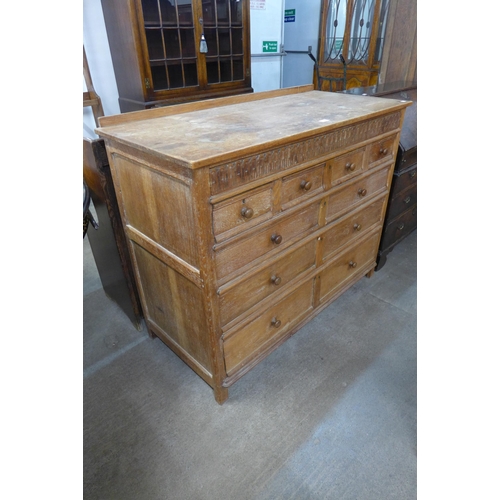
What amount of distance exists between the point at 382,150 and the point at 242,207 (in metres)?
0.95

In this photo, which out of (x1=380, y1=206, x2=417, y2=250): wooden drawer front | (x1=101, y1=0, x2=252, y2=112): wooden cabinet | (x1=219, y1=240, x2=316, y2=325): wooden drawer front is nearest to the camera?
(x1=219, y1=240, x2=316, y2=325): wooden drawer front

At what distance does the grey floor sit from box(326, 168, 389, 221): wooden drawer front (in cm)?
66

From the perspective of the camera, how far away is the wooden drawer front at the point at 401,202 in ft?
6.93

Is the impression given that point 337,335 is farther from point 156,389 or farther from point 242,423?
point 156,389

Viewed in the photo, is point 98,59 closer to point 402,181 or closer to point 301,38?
point 402,181

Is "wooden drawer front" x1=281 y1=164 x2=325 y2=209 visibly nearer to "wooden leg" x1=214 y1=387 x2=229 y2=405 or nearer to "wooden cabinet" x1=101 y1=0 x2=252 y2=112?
"wooden leg" x1=214 y1=387 x2=229 y2=405

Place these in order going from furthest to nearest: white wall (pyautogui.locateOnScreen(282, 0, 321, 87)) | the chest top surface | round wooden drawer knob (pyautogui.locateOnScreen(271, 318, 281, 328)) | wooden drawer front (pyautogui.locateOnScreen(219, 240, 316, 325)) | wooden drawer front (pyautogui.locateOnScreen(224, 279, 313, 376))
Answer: white wall (pyautogui.locateOnScreen(282, 0, 321, 87)) → round wooden drawer knob (pyautogui.locateOnScreen(271, 318, 281, 328)) → wooden drawer front (pyautogui.locateOnScreen(224, 279, 313, 376)) → wooden drawer front (pyautogui.locateOnScreen(219, 240, 316, 325)) → the chest top surface

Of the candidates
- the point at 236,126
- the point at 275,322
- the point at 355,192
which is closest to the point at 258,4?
the point at 355,192

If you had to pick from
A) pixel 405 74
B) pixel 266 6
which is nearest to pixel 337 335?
pixel 405 74

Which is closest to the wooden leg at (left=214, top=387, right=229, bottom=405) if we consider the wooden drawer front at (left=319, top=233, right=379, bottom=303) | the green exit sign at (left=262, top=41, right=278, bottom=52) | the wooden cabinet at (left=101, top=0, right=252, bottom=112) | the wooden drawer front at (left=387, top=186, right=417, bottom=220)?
the wooden drawer front at (left=319, top=233, right=379, bottom=303)

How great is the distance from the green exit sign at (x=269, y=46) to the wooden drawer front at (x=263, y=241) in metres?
2.89

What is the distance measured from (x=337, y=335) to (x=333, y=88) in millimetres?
3696

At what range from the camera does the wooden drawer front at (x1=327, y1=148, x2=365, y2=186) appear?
1.49m

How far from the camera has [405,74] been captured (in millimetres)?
2809
